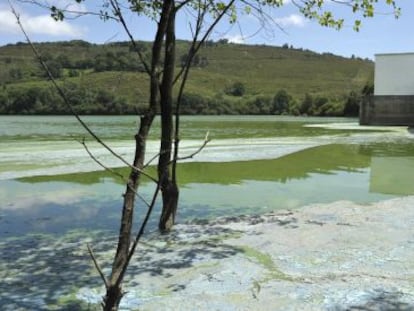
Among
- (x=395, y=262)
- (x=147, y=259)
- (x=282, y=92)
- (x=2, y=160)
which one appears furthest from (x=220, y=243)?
(x=282, y=92)

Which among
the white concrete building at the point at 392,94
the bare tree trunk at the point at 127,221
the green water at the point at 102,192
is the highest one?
the white concrete building at the point at 392,94

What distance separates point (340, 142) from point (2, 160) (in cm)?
1614

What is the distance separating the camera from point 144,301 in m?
5.59

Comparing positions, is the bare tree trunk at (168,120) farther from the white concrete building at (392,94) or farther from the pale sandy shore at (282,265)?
the white concrete building at (392,94)

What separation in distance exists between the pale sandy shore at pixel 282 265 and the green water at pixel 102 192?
0.84m

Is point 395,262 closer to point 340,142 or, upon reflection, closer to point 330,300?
point 330,300

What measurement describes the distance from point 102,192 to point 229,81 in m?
134

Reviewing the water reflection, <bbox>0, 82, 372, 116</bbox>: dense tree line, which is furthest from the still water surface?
<bbox>0, 82, 372, 116</bbox>: dense tree line

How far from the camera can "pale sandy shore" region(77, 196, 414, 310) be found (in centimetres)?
553

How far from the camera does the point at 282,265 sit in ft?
22.2

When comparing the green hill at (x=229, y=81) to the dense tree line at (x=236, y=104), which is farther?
the dense tree line at (x=236, y=104)

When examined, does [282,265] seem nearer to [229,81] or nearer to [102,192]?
[102,192]

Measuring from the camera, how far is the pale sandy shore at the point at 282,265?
5.53 metres

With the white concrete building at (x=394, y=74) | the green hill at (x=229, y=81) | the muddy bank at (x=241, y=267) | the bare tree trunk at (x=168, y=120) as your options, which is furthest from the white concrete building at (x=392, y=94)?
the bare tree trunk at (x=168, y=120)
